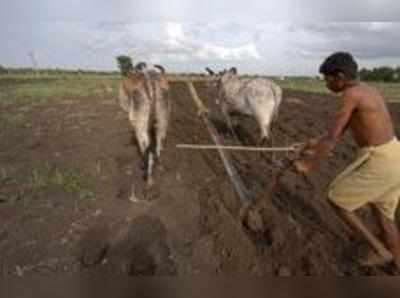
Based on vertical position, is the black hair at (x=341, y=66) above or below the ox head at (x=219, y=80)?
above

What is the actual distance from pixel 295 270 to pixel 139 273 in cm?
98

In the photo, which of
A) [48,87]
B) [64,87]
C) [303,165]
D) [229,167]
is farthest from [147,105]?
[64,87]

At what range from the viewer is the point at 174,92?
1213 cm

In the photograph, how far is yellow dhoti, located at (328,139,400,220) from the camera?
3.93 metres

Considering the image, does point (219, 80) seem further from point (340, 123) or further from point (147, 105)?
point (340, 123)

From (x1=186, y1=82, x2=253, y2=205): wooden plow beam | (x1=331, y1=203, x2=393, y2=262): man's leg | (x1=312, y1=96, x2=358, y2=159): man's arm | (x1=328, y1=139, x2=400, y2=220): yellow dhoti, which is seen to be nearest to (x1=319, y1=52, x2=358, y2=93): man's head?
(x1=312, y1=96, x2=358, y2=159): man's arm

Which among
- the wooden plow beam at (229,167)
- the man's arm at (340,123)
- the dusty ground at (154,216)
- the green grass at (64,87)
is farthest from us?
the green grass at (64,87)

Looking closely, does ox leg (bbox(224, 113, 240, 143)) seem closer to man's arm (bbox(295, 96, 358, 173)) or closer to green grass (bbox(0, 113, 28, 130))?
green grass (bbox(0, 113, 28, 130))

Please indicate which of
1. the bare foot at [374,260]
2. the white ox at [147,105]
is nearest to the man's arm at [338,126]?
the bare foot at [374,260]

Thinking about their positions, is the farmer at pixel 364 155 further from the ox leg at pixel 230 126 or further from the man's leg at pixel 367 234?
the ox leg at pixel 230 126

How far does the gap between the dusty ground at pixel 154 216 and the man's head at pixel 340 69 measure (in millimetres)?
1155

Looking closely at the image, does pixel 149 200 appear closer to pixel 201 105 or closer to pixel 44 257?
pixel 44 257

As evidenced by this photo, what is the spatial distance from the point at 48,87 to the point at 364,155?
826 centimetres

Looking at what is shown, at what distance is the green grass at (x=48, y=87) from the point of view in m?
10.0
